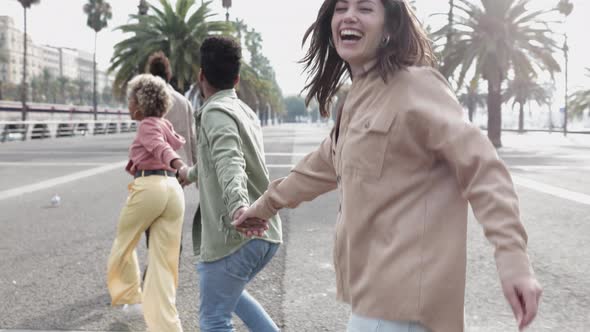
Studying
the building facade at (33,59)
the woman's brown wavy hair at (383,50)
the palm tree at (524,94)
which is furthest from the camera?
the building facade at (33,59)

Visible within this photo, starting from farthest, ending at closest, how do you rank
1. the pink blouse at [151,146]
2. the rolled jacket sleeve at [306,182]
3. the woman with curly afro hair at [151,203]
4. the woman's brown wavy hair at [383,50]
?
the pink blouse at [151,146] → the woman with curly afro hair at [151,203] → the rolled jacket sleeve at [306,182] → the woman's brown wavy hair at [383,50]

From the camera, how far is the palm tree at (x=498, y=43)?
2527 cm

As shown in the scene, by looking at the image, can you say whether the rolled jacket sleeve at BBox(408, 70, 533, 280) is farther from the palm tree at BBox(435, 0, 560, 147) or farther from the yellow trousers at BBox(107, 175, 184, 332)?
the palm tree at BBox(435, 0, 560, 147)

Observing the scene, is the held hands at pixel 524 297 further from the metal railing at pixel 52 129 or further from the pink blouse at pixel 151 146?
the metal railing at pixel 52 129

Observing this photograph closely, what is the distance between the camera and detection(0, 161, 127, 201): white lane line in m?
10.3

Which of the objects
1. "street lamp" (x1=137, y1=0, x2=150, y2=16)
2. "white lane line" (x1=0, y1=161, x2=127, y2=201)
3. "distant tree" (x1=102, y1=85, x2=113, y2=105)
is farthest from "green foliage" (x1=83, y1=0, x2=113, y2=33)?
"distant tree" (x1=102, y1=85, x2=113, y2=105)

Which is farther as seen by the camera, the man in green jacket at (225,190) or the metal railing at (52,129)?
the metal railing at (52,129)

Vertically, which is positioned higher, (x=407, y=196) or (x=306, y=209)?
(x=407, y=196)

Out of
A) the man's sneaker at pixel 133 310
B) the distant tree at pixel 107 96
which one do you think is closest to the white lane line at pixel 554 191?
the man's sneaker at pixel 133 310

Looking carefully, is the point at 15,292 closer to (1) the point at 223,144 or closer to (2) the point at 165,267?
(2) the point at 165,267

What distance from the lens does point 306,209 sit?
29.6ft

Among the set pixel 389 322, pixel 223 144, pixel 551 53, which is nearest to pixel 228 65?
pixel 223 144

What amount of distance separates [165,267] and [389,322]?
1.98m

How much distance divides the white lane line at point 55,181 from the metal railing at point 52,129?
12466 mm
